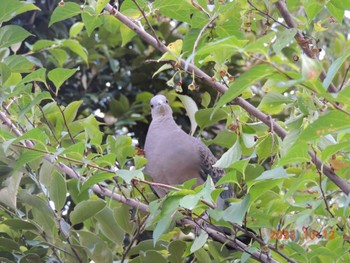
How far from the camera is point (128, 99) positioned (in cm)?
302

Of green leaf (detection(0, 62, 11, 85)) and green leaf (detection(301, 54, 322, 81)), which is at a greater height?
green leaf (detection(301, 54, 322, 81))

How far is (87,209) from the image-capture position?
1407 mm

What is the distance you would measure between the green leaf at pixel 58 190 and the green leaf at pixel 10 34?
29 cm

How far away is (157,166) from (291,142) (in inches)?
32.0

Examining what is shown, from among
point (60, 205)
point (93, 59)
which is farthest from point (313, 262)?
point (93, 59)

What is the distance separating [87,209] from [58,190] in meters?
0.09

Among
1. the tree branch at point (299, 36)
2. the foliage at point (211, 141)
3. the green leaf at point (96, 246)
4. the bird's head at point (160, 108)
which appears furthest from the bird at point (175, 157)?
the tree branch at point (299, 36)

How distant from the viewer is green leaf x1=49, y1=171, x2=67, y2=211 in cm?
143

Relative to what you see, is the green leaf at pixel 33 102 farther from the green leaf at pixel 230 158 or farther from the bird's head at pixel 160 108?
the bird's head at pixel 160 108

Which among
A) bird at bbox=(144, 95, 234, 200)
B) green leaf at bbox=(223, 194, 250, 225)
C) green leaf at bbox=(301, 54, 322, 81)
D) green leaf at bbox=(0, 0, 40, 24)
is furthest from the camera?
bird at bbox=(144, 95, 234, 200)

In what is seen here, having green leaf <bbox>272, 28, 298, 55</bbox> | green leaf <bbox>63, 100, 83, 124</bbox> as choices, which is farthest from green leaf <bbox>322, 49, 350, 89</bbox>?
green leaf <bbox>63, 100, 83, 124</bbox>

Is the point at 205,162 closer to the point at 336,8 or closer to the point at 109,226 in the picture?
the point at 109,226

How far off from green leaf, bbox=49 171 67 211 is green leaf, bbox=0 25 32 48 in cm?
29

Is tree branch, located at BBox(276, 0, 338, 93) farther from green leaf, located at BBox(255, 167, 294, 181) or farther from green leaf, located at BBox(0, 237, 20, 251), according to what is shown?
green leaf, located at BBox(0, 237, 20, 251)
